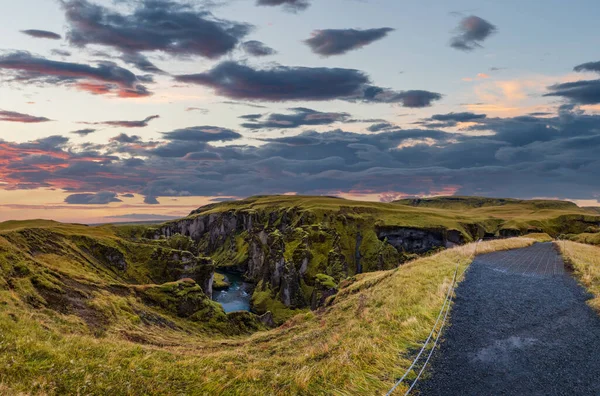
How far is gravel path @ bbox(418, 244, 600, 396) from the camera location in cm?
1158

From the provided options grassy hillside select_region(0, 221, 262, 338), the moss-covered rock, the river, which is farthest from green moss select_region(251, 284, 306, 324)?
grassy hillside select_region(0, 221, 262, 338)

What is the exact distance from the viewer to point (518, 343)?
49.9 ft

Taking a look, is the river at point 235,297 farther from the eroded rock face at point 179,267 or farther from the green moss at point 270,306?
the eroded rock face at point 179,267

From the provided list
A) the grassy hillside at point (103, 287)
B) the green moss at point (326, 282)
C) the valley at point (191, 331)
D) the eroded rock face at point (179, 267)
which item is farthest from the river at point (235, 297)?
the valley at point (191, 331)

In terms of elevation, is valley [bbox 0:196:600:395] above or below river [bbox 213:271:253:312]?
above

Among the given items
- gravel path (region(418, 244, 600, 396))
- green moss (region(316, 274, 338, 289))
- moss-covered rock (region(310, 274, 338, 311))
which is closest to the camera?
gravel path (region(418, 244, 600, 396))

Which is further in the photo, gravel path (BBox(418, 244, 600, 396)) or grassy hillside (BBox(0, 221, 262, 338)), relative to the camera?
grassy hillside (BBox(0, 221, 262, 338))

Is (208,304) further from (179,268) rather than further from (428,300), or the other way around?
(428,300)

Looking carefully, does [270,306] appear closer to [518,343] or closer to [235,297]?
[235,297]

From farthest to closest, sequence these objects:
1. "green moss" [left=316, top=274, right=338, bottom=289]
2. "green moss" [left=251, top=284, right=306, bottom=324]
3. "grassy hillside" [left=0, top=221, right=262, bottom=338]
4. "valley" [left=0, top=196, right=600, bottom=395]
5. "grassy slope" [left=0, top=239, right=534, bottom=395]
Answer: "green moss" [left=251, top=284, right=306, bottom=324], "green moss" [left=316, top=274, right=338, bottom=289], "grassy hillside" [left=0, top=221, right=262, bottom=338], "valley" [left=0, top=196, right=600, bottom=395], "grassy slope" [left=0, top=239, right=534, bottom=395]

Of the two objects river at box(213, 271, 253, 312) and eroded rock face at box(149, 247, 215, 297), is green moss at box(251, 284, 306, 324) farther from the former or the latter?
eroded rock face at box(149, 247, 215, 297)

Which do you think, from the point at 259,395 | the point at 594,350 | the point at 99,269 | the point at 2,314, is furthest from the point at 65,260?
the point at 594,350

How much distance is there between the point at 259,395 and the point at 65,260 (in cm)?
7415

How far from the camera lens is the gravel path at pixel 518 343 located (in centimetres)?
1158
